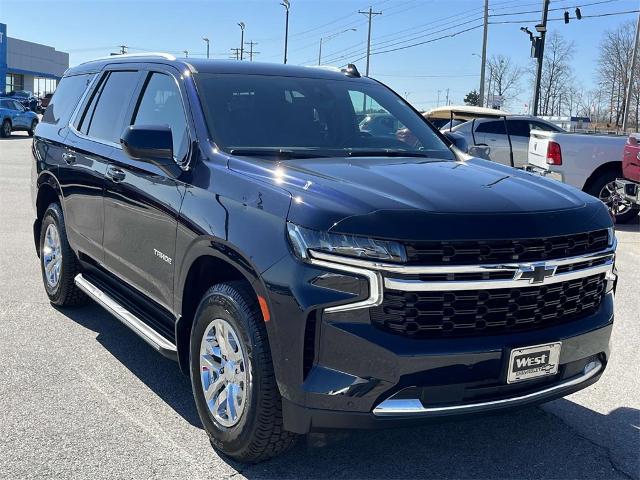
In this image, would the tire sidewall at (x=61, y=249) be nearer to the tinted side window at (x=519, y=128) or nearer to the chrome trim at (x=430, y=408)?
the chrome trim at (x=430, y=408)

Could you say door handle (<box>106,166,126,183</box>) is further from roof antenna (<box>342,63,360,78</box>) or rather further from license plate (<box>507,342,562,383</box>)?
license plate (<box>507,342,562,383</box>)

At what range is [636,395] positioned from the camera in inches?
172

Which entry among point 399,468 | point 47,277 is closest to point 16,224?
point 47,277

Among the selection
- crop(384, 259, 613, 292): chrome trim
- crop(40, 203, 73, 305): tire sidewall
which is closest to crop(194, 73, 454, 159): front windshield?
crop(384, 259, 613, 292): chrome trim

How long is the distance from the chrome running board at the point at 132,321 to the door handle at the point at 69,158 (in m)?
0.88

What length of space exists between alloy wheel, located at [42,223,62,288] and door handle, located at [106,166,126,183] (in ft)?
4.40

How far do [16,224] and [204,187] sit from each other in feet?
23.2

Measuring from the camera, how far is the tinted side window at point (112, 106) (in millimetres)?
4777

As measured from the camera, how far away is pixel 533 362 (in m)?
3.06

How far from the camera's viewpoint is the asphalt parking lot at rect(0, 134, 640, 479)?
10.9ft

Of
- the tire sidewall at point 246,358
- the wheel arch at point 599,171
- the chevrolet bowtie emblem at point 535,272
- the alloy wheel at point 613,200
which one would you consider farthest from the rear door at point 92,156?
the wheel arch at point 599,171

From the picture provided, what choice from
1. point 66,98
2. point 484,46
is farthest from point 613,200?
point 484,46

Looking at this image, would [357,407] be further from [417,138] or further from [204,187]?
[417,138]

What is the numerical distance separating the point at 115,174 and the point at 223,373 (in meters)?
1.75
